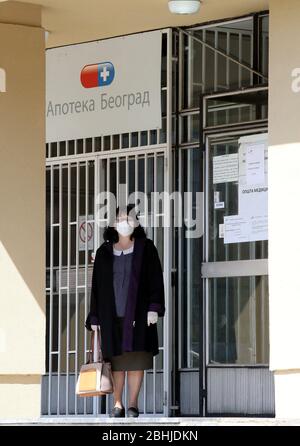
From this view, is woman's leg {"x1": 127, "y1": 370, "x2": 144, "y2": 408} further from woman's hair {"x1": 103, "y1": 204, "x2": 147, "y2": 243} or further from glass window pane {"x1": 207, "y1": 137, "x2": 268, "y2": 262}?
glass window pane {"x1": 207, "y1": 137, "x2": 268, "y2": 262}

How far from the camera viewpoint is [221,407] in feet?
42.5

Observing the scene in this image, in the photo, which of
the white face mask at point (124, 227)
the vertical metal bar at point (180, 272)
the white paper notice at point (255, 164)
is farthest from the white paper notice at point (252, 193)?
the white face mask at point (124, 227)

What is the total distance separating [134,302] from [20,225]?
117 cm

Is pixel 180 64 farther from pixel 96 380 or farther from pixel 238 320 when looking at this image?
pixel 96 380

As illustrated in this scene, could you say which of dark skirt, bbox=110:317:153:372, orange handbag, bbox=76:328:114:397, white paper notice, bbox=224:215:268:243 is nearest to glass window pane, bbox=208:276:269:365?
white paper notice, bbox=224:215:268:243

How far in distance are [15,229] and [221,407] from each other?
2.52 meters

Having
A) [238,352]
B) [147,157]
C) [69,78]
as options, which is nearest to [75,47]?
Result: [69,78]

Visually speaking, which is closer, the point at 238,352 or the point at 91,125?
the point at 238,352

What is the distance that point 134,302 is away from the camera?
12289 mm

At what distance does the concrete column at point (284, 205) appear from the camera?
11109mm

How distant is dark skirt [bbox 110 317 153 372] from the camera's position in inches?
483

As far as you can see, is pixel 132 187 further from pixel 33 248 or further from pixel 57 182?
pixel 33 248

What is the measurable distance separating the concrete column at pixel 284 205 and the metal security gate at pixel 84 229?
7.51ft

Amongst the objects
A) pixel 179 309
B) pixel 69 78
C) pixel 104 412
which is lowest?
pixel 104 412
